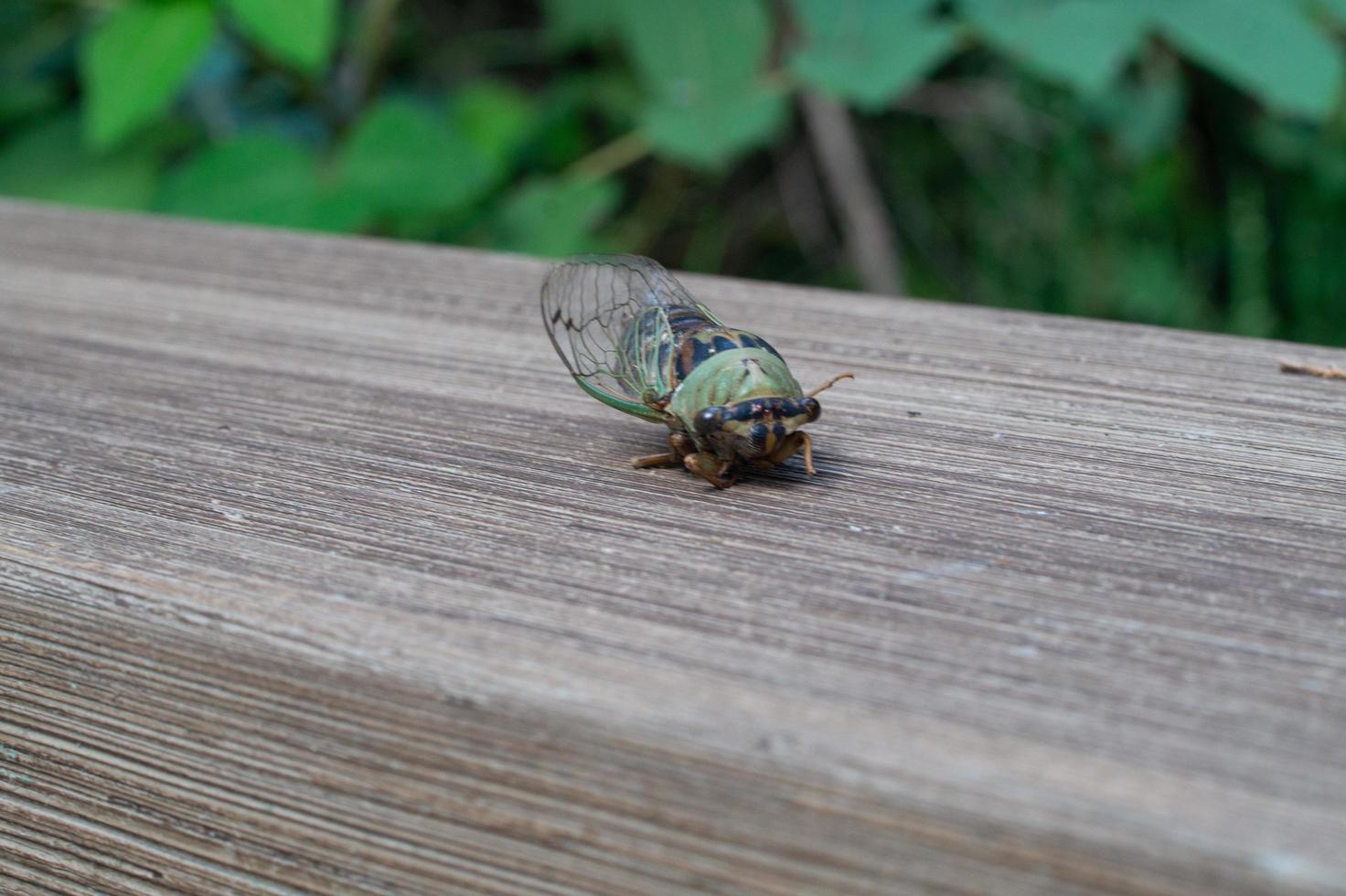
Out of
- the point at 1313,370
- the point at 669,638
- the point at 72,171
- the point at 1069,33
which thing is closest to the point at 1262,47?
the point at 1069,33

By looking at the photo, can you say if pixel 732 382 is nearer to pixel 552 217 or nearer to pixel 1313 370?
pixel 1313 370

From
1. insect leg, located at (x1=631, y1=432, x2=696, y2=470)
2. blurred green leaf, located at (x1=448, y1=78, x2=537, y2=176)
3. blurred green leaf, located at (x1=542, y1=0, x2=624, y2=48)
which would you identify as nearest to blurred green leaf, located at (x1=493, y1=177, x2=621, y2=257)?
blurred green leaf, located at (x1=448, y1=78, x2=537, y2=176)

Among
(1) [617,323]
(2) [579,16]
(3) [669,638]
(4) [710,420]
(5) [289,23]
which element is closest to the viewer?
(3) [669,638]

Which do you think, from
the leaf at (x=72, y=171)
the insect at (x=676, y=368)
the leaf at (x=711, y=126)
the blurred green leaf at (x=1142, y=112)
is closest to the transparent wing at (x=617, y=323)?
the insect at (x=676, y=368)

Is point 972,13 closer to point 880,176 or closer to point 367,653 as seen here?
point 880,176

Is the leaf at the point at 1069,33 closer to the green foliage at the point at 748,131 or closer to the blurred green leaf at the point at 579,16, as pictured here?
the green foliage at the point at 748,131

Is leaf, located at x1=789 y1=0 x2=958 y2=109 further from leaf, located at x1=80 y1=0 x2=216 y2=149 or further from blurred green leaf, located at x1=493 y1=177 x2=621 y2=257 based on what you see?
leaf, located at x1=80 y1=0 x2=216 y2=149

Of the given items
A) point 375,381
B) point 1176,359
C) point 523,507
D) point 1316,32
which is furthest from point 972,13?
point 523,507
